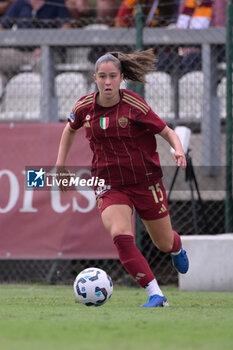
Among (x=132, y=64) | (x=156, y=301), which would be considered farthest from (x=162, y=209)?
(x=132, y=64)

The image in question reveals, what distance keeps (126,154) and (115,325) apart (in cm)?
208

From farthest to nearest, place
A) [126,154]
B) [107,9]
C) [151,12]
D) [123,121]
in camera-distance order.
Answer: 1. [107,9]
2. [151,12]
3. [126,154]
4. [123,121]

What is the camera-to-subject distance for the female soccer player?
6.65 metres

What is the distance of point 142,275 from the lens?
6.63 metres

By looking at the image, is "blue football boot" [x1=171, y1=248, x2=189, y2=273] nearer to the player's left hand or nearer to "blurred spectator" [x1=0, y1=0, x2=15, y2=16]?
the player's left hand

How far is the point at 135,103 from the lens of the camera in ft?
22.3

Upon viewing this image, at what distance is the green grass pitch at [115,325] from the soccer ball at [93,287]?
0.30ft

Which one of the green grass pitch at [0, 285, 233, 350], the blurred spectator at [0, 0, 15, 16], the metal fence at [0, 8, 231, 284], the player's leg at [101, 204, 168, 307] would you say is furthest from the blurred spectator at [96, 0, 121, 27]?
the player's leg at [101, 204, 168, 307]

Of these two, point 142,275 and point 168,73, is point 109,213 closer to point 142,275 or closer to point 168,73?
point 142,275

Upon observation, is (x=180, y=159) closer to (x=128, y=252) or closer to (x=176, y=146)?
(x=176, y=146)

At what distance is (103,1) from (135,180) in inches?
238

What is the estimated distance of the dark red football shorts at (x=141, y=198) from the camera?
6809mm

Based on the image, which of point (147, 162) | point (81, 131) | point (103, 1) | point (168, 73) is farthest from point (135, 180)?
point (103, 1)

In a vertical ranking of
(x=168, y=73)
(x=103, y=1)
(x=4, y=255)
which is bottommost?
(x=4, y=255)
